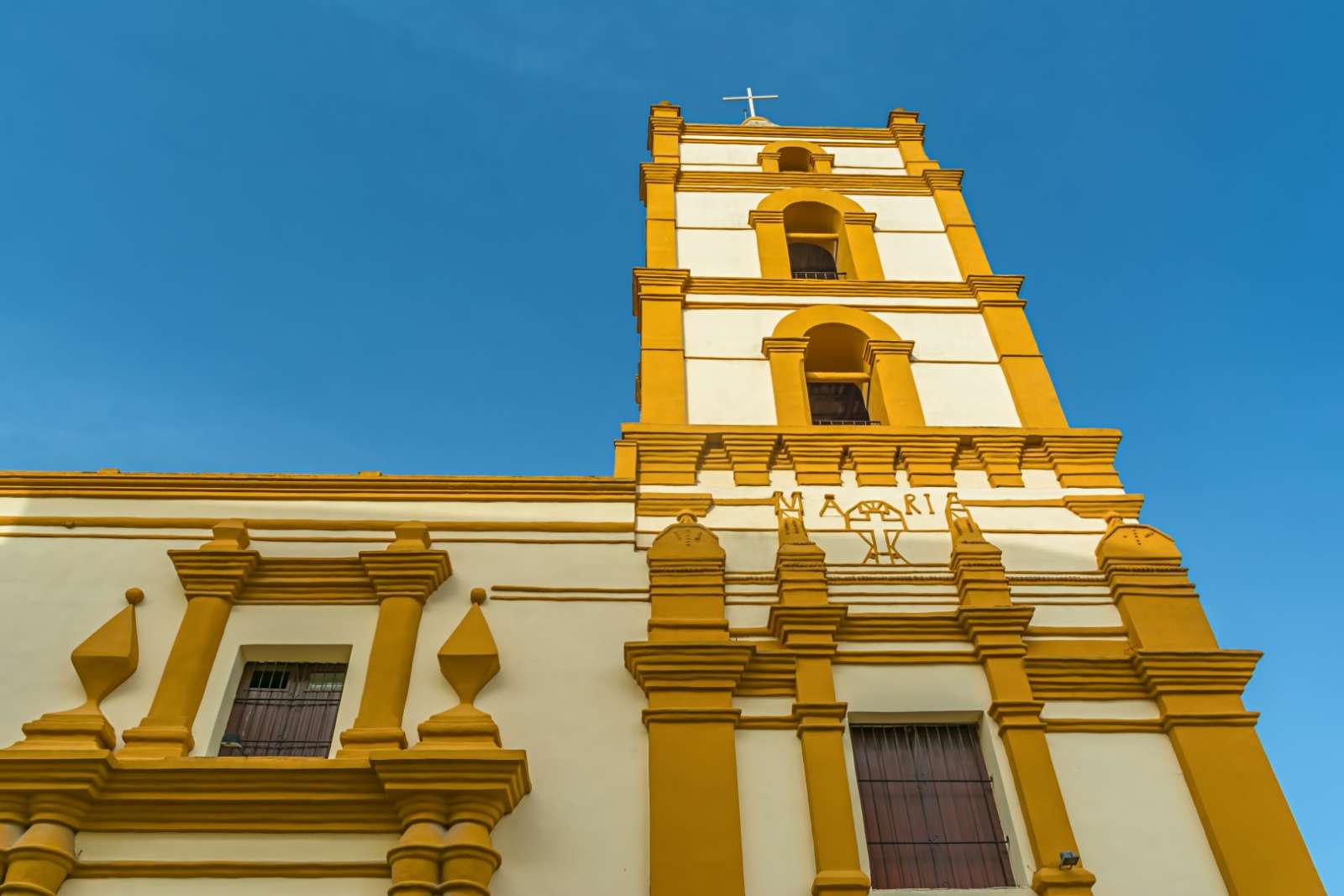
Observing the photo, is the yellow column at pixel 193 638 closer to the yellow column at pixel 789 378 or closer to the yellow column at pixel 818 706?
the yellow column at pixel 818 706

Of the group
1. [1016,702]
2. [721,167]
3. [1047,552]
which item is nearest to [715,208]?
[721,167]

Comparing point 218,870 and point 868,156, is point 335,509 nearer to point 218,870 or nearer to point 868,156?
point 218,870

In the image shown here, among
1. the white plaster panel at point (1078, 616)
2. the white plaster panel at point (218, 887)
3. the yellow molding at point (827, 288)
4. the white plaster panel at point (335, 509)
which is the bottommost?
the white plaster panel at point (218, 887)

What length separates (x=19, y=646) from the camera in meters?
9.52

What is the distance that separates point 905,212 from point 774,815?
10535 millimetres

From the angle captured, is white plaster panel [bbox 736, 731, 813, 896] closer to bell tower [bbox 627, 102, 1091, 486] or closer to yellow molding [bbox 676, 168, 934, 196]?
bell tower [bbox 627, 102, 1091, 486]

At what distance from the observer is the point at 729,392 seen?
1271cm

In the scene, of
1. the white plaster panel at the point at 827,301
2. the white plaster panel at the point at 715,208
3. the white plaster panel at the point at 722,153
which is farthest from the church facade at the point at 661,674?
the white plaster panel at the point at 722,153

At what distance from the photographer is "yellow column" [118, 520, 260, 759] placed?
8.66 m

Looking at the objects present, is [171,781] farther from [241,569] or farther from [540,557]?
[540,557]

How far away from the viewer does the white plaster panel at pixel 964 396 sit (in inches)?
494

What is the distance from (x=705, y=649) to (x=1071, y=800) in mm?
3103

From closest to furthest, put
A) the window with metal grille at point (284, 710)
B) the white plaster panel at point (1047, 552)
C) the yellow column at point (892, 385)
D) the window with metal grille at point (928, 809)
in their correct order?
the window with metal grille at point (928, 809) → the window with metal grille at point (284, 710) → the white plaster panel at point (1047, 552) → the yellow column at point (892, 385)

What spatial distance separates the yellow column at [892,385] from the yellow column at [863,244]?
5.62ft
